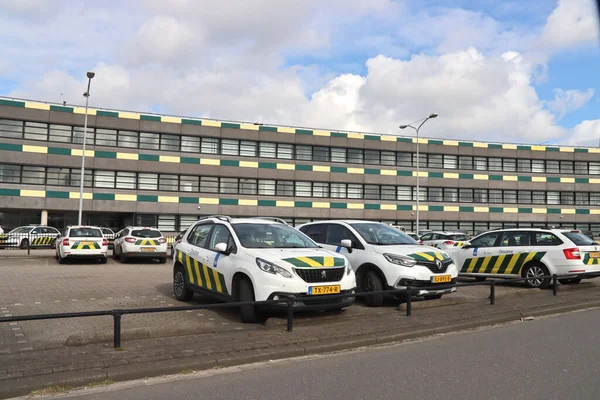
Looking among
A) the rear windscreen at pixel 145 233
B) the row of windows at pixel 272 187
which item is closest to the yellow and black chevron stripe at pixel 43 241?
the row of windows at pixel 272 187

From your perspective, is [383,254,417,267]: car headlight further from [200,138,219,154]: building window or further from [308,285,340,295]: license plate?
[200,138,219,154]: building window

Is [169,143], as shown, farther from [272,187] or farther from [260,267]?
[260,267]

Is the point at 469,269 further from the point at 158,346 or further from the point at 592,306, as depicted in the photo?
the point at 158,346

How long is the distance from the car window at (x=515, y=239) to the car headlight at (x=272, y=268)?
26.0 feet

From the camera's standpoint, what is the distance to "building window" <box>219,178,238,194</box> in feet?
157

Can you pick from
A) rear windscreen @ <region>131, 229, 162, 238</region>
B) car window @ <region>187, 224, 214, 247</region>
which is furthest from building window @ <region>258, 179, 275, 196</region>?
car window @ <region>187, 224, 214, 247</region>

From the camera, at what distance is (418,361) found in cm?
617

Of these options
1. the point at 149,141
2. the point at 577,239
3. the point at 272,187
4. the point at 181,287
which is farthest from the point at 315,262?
the point at 272,187

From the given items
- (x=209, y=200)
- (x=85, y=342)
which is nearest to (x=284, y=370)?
(x=85, y=342)

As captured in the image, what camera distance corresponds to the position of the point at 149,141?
150ft

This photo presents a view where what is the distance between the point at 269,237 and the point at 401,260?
252 centimetres

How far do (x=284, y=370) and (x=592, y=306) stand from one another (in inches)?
312

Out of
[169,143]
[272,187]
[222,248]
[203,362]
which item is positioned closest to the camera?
[203,362]

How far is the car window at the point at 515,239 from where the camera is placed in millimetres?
13133
